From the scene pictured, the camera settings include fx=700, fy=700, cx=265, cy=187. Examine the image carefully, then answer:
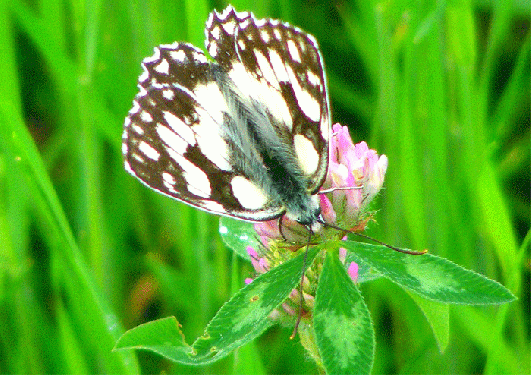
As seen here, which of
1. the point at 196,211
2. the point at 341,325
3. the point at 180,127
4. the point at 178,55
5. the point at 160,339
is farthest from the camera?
the point at 196,211

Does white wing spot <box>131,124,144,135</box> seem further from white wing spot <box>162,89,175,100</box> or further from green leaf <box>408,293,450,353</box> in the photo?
green leaf <box>408,293,450,353</box>

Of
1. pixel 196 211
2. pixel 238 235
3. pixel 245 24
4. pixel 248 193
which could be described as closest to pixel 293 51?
pixel 245 24

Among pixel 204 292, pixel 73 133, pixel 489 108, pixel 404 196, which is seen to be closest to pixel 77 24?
pixel 73 133

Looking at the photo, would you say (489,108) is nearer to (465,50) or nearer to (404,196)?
(465,50)

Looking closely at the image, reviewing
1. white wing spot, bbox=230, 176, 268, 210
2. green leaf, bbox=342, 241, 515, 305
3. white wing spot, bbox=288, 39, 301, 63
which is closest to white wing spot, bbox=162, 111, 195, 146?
white wing spot, bbox=230, 176, 268, 210

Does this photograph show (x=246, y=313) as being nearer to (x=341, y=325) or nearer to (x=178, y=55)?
(x=341, y=325)
